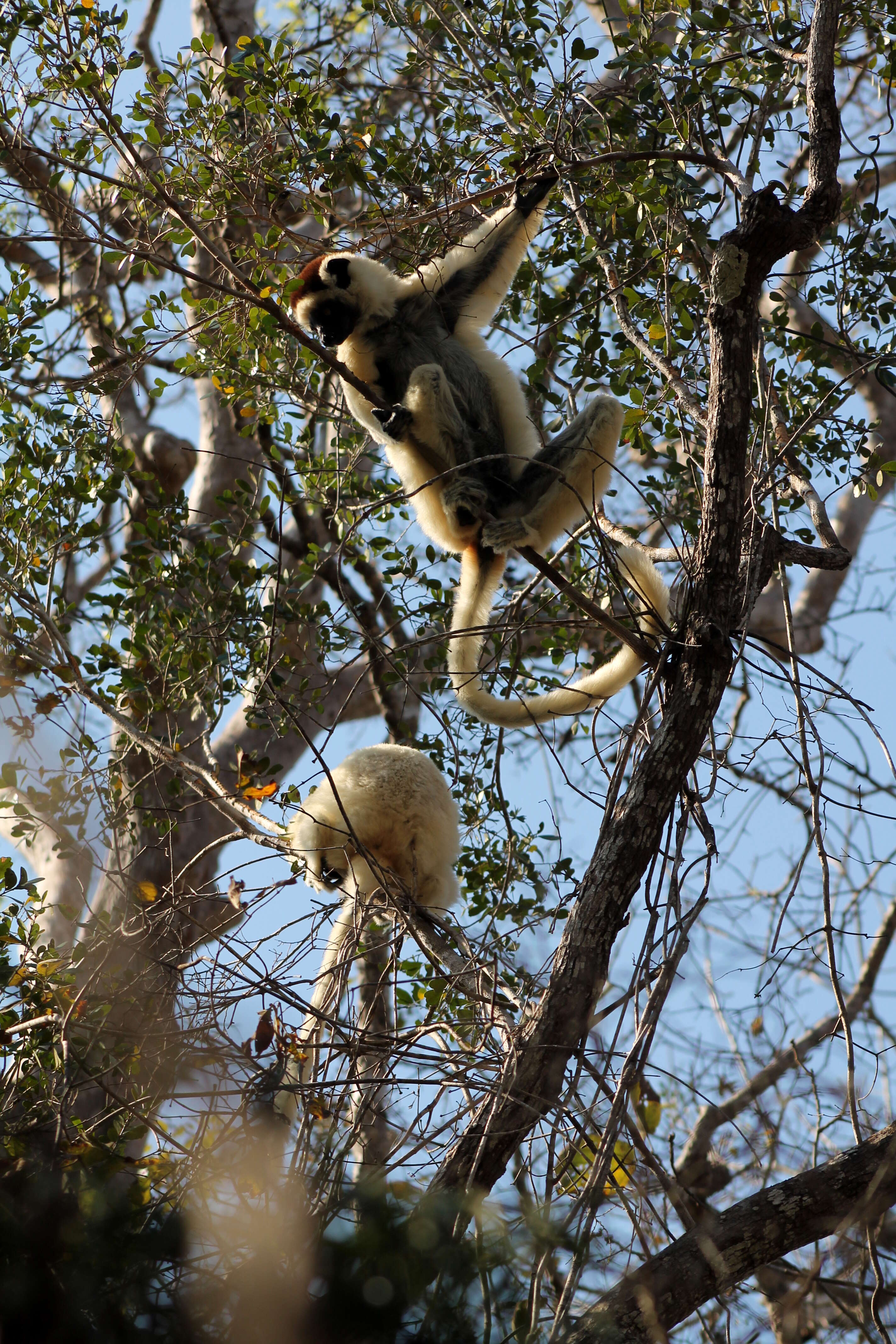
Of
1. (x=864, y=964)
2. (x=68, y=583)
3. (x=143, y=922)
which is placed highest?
(x=68, y=583)

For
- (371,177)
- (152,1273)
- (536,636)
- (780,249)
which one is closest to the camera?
(152,1273)

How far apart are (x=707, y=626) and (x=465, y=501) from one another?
1714mm

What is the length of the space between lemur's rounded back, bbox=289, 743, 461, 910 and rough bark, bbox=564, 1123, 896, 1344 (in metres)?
2.45

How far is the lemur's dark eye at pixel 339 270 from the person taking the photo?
5.02 m

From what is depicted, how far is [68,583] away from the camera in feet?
27.0

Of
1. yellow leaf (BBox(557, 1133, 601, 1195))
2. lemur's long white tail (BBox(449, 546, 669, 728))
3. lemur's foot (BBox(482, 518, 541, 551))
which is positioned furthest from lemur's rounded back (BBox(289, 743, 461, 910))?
yellow leaf (BBox(557, 1133, 601, 1195))

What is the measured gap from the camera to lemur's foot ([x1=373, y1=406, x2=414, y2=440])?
15.1ft

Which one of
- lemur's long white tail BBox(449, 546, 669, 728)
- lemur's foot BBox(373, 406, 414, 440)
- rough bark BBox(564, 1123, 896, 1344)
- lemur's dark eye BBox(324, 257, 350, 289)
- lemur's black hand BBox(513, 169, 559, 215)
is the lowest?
rough bark BBox(564, 1123, 896, 1344)

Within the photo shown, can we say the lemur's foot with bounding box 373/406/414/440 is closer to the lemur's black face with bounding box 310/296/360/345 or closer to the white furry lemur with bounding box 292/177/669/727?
the white furry lemur with bounding box 292/177/669/727

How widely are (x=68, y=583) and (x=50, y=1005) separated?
5292 mm

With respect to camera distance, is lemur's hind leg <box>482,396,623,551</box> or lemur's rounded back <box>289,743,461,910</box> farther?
lemur's rounded back <box>289,743,461,910</box>

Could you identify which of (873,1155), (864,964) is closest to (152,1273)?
(873,1155)

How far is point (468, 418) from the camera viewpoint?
5.01 meters

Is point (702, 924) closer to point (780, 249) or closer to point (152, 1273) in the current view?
point (780, 249)
